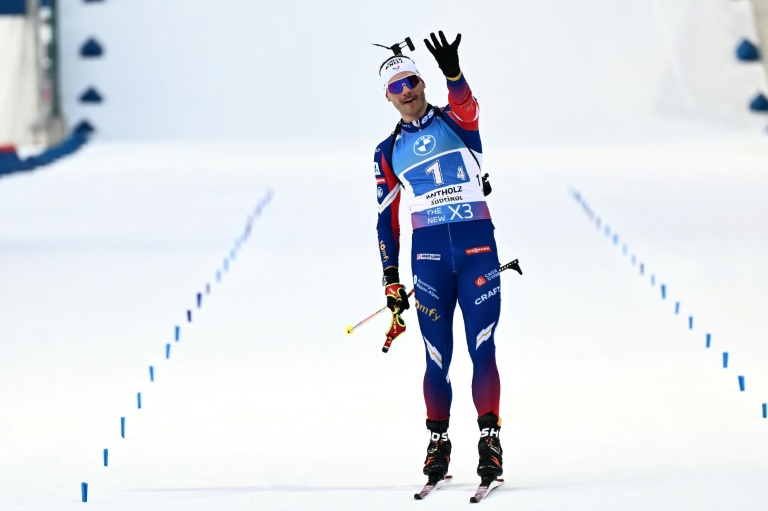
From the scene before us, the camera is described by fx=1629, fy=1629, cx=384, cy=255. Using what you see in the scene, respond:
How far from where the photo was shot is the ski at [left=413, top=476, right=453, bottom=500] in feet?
17.8

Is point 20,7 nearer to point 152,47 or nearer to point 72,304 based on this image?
point 152,47

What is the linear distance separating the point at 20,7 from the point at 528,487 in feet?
95.3

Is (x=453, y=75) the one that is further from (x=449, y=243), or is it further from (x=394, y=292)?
(x=394, y=292)

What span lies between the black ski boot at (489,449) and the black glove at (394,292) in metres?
0.51

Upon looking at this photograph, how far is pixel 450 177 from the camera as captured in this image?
5.74 meters

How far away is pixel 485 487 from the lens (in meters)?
5.46

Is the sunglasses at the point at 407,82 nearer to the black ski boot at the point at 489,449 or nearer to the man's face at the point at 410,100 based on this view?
the man's face at the point at 410,100

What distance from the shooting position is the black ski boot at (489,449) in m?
5.50

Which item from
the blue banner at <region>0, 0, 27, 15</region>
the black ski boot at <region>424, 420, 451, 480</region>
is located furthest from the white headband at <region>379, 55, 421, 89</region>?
the blue banner at <region>0, 0, 27, 15</region>

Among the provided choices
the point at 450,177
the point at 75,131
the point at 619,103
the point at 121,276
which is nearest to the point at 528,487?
the point at 450,177

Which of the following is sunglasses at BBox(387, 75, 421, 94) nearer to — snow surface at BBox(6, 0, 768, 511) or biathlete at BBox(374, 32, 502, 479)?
biathlete at BBox(374, 32, 502, 479)

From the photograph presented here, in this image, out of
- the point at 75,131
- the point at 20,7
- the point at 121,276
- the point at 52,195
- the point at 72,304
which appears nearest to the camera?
the point at 72,304

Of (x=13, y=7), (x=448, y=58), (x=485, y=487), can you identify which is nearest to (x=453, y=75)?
(x=448, y=58)

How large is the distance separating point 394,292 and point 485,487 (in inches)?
32.1
